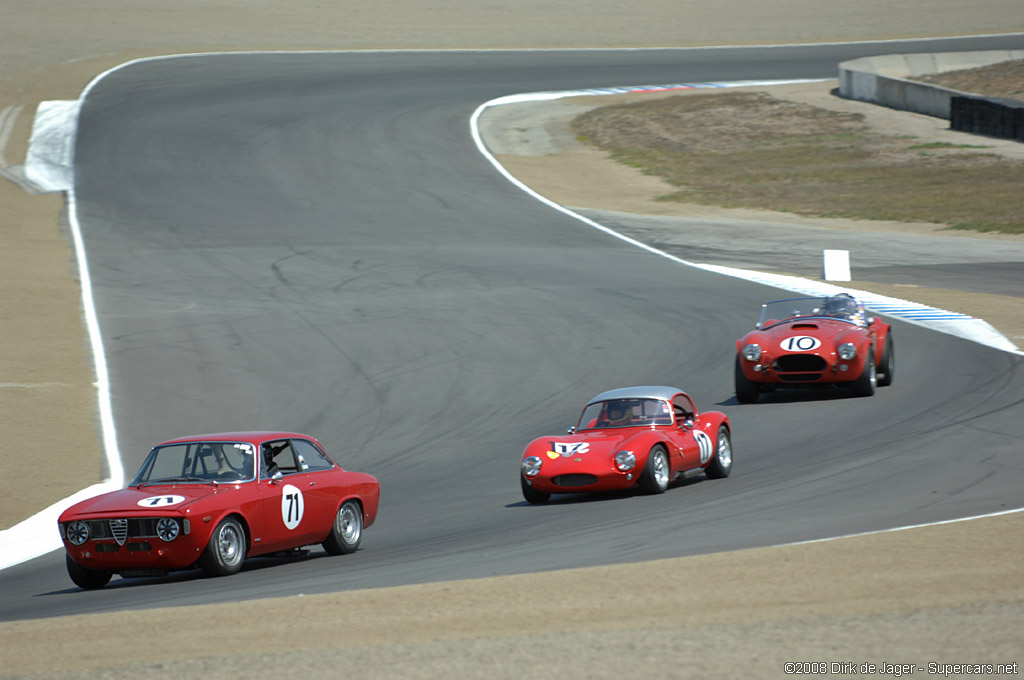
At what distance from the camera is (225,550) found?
955cm

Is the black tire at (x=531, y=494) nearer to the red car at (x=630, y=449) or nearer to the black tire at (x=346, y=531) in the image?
the red car at (x=630, y=449)

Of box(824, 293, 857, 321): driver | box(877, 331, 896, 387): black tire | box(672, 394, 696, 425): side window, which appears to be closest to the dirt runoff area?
box(672, 394, 696, 425): side window

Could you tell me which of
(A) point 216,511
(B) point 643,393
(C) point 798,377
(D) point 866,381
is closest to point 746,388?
(C) point 798,377

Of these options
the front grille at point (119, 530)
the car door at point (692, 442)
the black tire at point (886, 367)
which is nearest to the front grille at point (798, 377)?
the black tire at point (886, 367)

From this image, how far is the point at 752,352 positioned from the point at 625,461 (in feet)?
16.2

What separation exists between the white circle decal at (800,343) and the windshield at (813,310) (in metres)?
0.68

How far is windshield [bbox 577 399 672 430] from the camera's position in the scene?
1276 centimetres

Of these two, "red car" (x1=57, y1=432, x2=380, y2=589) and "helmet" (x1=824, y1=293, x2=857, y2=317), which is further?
"helmet" (x1=824, y1=293, x2=857, y2=317)

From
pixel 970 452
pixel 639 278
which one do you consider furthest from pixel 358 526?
pixel 639 278

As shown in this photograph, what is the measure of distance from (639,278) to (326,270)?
21.0 feet

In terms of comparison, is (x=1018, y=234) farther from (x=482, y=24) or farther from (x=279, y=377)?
(x=482, y=24)

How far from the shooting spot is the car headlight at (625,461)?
38.7 ft

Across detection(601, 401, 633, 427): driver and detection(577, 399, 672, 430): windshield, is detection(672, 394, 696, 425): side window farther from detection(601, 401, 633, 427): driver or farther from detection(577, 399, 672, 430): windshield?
detection(601, 401, 633, 427): driver

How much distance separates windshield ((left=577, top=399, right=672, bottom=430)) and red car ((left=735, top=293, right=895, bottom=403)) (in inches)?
145
